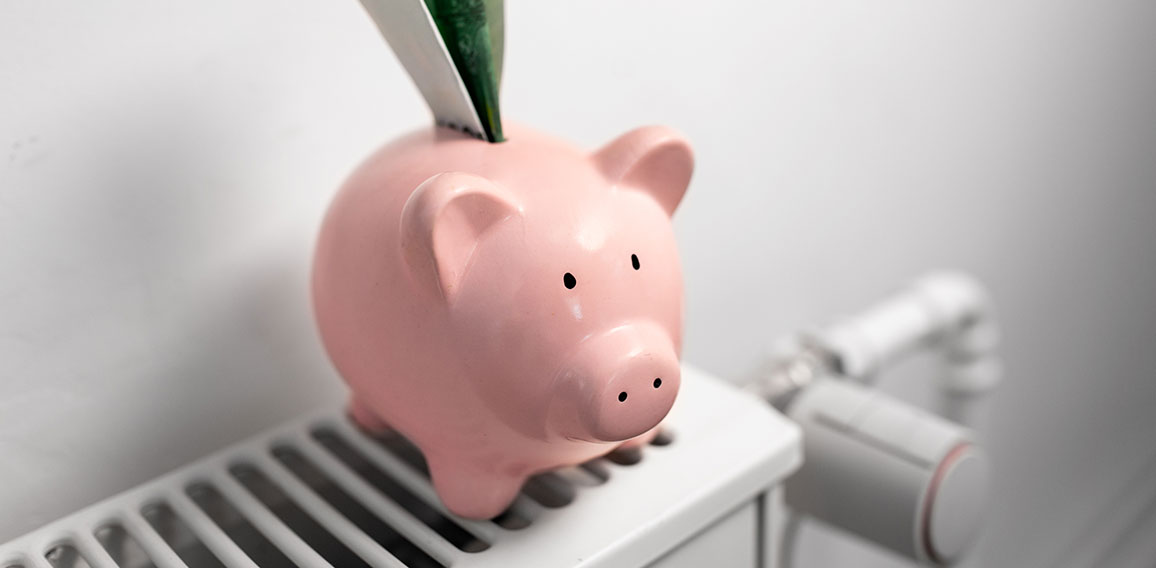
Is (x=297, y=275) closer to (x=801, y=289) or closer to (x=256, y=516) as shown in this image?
(x=256, y=516)

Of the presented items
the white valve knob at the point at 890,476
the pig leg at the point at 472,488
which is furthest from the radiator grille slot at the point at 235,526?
the white valve knob at the point at 890,476

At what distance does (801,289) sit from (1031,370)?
0.53 metres

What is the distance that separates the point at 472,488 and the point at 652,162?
0.16m

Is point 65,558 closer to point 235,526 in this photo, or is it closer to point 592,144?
point 235,526

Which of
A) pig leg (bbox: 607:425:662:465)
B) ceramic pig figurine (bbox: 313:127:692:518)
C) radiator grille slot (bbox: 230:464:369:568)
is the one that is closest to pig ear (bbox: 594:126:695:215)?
ceramic pig figurine (bbox: 313:127:692:518)

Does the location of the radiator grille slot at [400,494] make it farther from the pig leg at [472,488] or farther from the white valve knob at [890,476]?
the white valve knob at [890,476]

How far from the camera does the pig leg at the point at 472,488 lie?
17.8 inches

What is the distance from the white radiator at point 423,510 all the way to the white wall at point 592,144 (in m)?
0.04

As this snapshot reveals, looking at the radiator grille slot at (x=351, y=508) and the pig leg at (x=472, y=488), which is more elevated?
the pig leg at (x=472, y=488)

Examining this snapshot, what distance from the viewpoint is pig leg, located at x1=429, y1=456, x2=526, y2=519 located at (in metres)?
0.45

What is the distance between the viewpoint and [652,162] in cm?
45

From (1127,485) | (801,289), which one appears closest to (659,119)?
(801,289)

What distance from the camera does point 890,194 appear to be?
0.95m

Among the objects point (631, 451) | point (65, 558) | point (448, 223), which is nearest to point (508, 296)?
point (448, 223)
